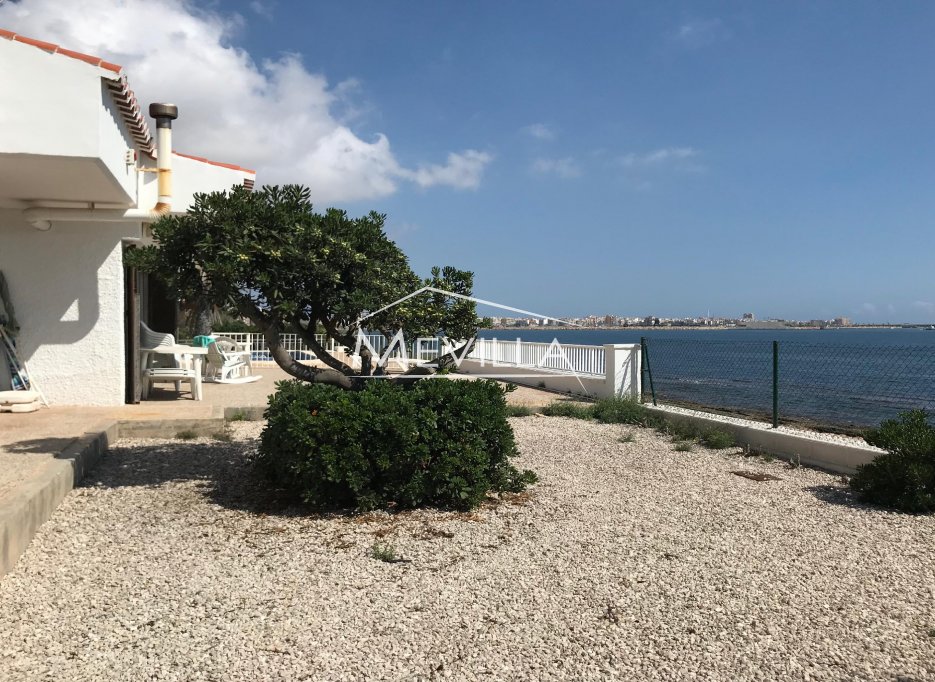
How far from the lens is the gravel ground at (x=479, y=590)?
295 cm

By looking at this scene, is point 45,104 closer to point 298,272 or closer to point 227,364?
point 298,272

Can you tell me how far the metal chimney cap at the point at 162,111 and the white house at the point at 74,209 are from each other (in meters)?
0.02

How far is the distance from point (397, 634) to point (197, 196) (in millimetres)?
3874

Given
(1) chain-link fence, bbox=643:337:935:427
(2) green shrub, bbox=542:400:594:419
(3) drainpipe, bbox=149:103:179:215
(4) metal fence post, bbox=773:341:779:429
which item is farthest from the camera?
(2) green shrub, bbox=542:400:594:419

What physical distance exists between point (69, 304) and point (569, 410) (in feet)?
24.3

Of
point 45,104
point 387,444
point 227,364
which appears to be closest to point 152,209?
point 45,104

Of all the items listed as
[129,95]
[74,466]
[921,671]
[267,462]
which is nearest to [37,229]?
[129,95]

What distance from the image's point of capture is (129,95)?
823 cm

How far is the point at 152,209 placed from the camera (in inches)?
387

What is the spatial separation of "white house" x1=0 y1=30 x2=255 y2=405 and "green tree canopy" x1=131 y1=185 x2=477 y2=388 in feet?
8.46

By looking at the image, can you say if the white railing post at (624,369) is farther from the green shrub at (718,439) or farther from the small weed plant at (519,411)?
the green shrub at (718,439)

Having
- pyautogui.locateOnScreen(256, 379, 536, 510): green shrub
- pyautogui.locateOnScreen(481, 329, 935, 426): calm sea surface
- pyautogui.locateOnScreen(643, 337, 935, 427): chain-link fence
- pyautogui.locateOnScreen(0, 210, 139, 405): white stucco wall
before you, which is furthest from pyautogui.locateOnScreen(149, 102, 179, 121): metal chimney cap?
pyautogui.locateOnScreen(643, 337, 935, 427): chain-link fence

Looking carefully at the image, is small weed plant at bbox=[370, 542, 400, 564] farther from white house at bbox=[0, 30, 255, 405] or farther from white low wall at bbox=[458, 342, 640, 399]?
white low wall at bbox=[458, 342, 640, 399]

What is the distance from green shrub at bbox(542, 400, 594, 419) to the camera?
35.6 ft
